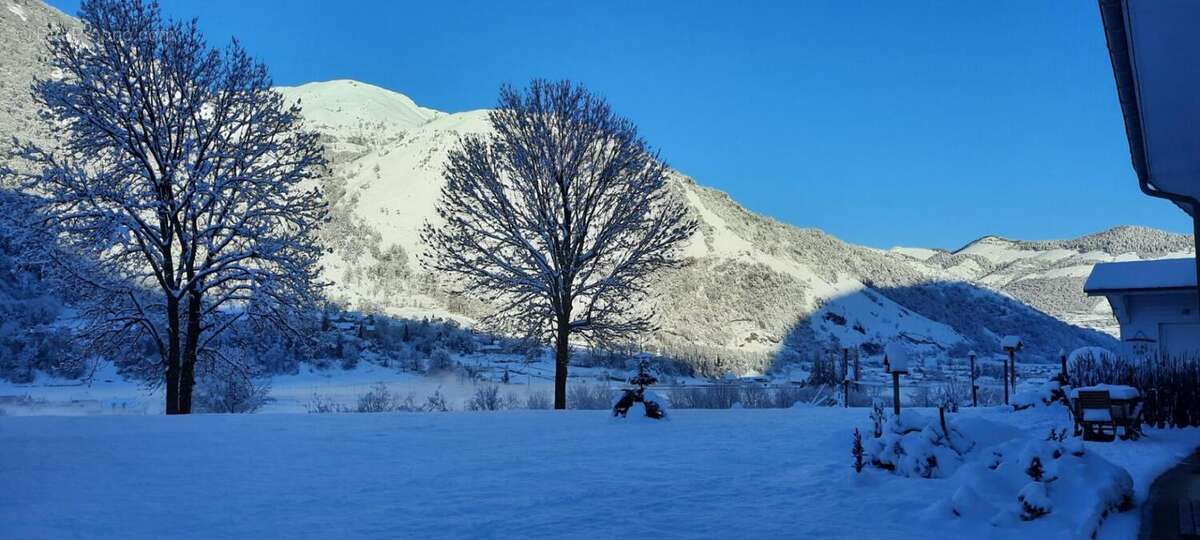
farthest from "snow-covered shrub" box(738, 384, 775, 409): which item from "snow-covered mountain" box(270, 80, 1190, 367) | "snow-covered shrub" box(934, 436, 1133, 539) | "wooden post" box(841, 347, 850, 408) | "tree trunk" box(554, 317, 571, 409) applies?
"snow-covered mountain" box(270, 80, 1190, 367)

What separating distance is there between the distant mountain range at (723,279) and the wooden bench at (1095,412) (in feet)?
111

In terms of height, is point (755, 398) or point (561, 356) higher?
point (561, 356)

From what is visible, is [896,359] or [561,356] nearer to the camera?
[896,359]

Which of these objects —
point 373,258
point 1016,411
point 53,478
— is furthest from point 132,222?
point 373,258

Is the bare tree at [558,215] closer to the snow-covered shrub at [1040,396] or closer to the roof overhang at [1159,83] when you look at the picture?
the snow-covered shrub at [1040,396]

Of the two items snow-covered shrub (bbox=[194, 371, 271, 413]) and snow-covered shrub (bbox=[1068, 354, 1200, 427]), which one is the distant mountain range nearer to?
snow-covered shrub (bbox=[194, 371, 271, 413])

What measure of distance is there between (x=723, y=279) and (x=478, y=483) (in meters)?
54.5

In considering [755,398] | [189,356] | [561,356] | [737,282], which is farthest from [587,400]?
[737,282]

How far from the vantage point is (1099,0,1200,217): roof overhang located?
432 centimetres

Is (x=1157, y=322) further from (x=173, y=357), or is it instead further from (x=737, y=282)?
(x=737, y=282)

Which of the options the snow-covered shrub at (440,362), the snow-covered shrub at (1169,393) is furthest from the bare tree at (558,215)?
the snow-covered shrub at (440,362)

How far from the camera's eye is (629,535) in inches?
197

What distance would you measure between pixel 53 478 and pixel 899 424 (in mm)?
8828

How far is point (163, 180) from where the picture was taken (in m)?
15.5
